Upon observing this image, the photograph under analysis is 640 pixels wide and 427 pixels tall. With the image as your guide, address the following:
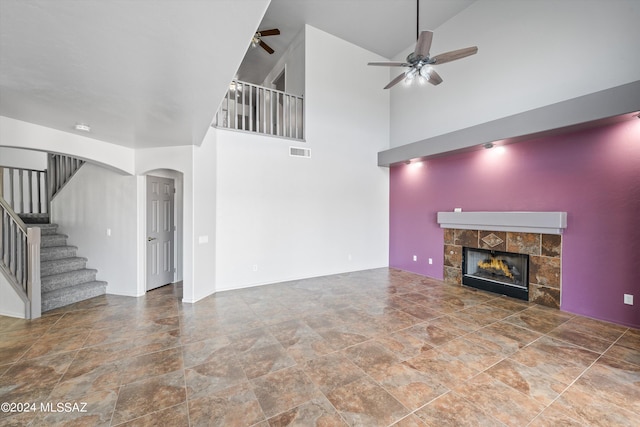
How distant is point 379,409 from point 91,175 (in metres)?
Result: 5.91

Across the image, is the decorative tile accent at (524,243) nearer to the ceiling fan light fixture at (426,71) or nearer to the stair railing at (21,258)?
the ceiling fan light fixture at (426,71)

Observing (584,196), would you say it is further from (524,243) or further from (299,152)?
(299,152)

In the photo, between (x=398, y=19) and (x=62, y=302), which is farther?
(x=398, y=19)

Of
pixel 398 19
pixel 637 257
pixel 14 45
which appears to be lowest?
pixel 637 257

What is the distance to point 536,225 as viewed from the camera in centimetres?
414

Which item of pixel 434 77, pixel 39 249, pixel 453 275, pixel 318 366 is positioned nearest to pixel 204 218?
pixel 39 249

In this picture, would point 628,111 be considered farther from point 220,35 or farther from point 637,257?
point 220,35

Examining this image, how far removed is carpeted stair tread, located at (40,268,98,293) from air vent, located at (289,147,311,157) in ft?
14.4

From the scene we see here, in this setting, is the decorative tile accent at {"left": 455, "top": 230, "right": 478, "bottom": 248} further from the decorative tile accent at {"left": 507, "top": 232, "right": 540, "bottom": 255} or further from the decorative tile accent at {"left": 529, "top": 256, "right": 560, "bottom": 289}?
the decorative tile accent at {"left": 529, "top": 256, "right": 560, "bottom": 289}

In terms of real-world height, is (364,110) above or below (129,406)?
above

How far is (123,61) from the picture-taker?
1820 millimetres

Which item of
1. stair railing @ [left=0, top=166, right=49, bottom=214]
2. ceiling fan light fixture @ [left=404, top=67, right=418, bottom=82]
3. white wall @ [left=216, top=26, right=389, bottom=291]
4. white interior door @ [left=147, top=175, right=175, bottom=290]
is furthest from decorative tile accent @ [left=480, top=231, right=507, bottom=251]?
stair railing @ [left=0, top=166, right=49, bottom=214]

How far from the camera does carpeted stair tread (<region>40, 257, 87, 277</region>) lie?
4288 millimetres

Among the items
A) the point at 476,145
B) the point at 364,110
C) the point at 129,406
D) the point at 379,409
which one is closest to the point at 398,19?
the point at 364,110
